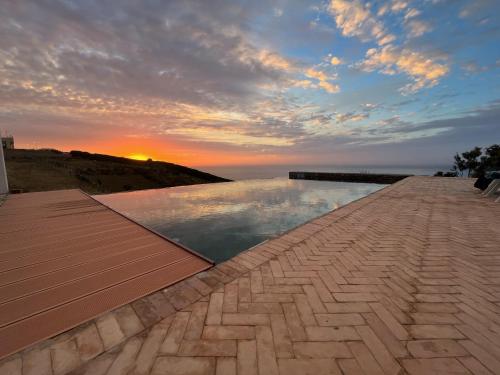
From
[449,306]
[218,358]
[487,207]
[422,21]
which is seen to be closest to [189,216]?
[218,358]

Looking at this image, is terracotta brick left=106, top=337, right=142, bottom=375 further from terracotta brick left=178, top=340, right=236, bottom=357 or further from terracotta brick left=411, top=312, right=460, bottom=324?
terracotta brick left=411, top=312, right=460, bottom=324

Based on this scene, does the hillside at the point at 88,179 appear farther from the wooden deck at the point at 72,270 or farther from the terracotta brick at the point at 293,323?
the terracotta brick at the point at 293,323

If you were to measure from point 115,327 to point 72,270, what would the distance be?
1.55 metres

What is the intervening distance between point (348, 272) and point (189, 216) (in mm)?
4486

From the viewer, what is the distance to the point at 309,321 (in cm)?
173

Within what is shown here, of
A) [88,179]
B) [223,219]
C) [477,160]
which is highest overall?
[477,160]

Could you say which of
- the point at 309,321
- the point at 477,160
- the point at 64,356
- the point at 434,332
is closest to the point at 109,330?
the point at 64,356

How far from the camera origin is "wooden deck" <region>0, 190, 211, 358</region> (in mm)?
1855

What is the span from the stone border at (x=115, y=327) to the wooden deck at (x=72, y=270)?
5.4 inches

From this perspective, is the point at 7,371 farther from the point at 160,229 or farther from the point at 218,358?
the point at 160,229

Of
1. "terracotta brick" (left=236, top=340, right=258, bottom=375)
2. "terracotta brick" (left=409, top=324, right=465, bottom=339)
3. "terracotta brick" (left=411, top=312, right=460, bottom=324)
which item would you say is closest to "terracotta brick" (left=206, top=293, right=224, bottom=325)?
"terracotta brick" (left=236, top=340, right=258, bottom=375)

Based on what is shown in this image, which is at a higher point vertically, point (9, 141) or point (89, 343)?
point (9, 141)

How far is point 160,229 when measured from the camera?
4801 mm

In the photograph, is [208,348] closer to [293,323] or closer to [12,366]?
[293,323]
